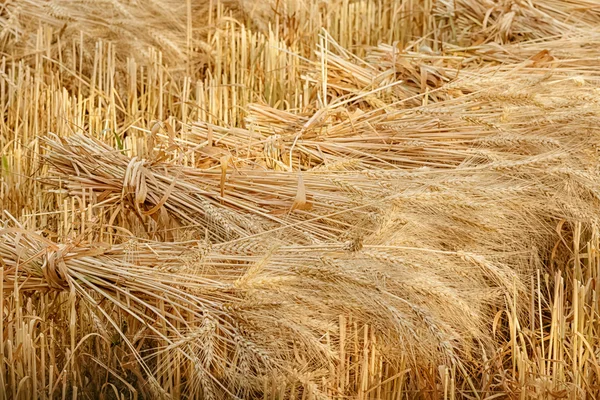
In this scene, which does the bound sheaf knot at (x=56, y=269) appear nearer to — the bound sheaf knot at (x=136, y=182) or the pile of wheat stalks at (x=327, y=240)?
the pile of wheat stalks at (x=327, y=240)

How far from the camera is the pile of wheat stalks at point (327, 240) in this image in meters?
1.87

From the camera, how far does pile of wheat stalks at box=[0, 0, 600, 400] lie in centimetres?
187

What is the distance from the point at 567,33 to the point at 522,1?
16.0 inches

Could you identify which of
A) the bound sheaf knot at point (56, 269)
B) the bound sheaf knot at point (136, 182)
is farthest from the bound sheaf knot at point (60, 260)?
the bound sheaf knot at point (136, 182)

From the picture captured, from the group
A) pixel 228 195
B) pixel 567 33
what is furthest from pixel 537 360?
pixel 567 33

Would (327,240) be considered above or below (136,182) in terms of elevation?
→ below

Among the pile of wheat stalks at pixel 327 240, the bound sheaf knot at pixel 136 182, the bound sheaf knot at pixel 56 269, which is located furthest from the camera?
the bound sheaf knot at pixel 136 182

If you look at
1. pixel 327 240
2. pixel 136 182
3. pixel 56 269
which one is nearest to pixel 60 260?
pixel 56 269

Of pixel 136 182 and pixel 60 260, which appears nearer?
pixel 60 260

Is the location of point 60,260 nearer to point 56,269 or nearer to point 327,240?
point 56,269

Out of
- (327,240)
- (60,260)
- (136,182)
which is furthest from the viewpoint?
(136,182)

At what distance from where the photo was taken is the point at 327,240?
2.17 meters

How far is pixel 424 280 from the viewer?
6.06ft

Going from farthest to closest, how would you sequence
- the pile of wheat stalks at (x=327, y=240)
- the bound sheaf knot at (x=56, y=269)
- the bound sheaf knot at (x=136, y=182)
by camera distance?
the bound sheaf knot at (x=136, y=182) < the bound sheaf knot at (x=56, y=269) < the pile of wheat stalks at (x=327, y=240)
